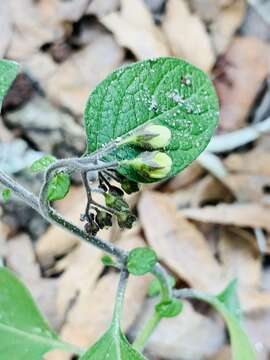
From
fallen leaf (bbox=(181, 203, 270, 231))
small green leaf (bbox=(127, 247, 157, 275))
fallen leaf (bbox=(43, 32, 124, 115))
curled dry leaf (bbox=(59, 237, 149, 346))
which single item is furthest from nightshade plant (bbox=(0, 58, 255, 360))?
fallen leaf (bbox=(43, 32, 124, 115))

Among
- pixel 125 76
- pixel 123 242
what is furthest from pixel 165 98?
pixel 123 242

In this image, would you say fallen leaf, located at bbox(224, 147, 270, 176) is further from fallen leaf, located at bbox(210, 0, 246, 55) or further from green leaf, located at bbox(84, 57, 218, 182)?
green leaf, located at bbox(84, 57, 218, 182)

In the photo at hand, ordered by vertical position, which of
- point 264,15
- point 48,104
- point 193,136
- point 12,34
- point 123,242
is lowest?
point 123,242

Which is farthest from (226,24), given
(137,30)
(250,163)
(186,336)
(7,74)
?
(7,74)

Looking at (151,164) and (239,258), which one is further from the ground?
(151,164)

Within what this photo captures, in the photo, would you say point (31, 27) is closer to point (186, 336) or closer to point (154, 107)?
point (186, 336)

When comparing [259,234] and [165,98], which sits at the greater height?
[165,98]

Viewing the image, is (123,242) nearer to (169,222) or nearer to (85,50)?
(169,222)
